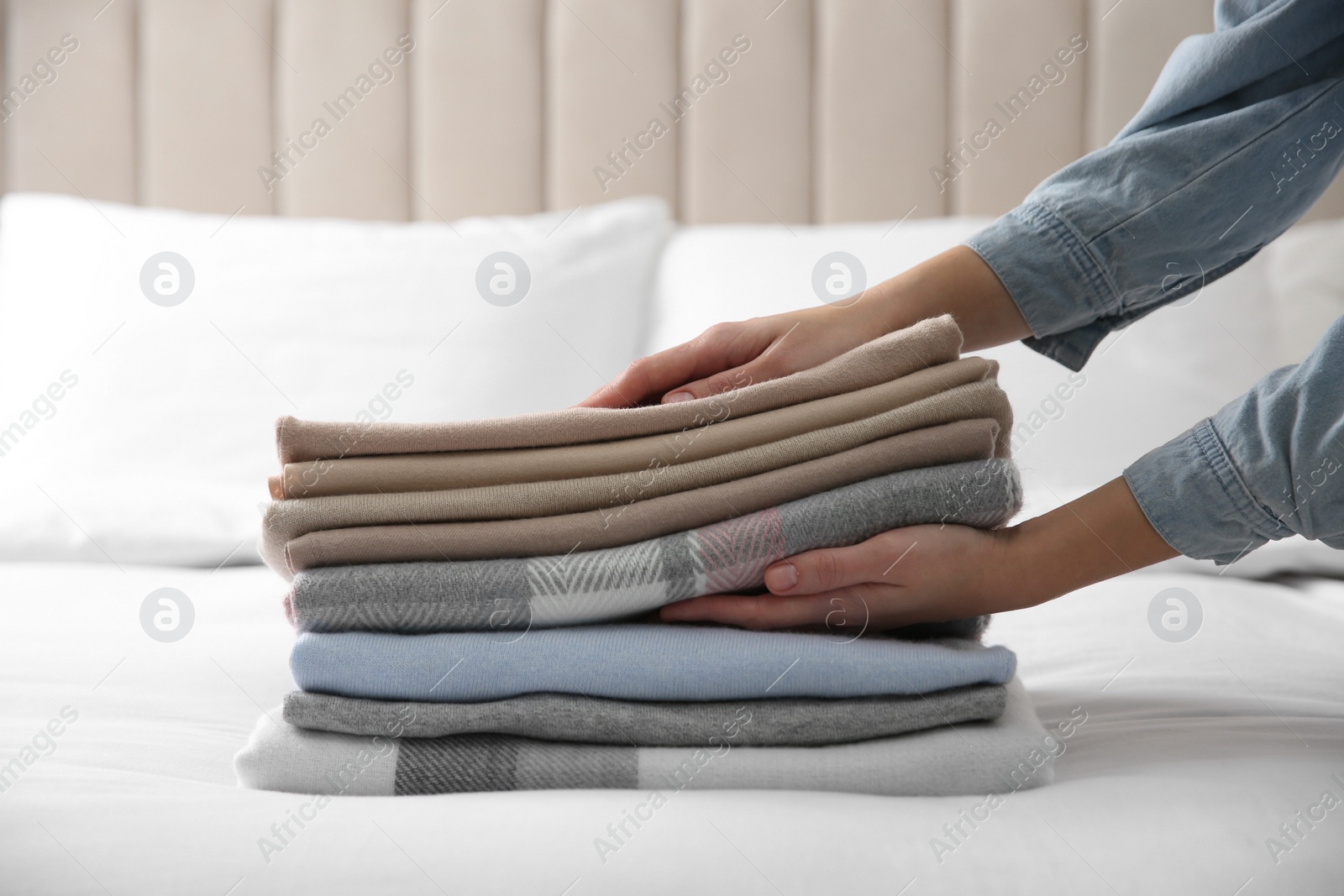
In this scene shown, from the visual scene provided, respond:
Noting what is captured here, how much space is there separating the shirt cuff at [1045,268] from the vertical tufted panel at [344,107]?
1209 millimetres

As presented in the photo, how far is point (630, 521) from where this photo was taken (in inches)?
19.9

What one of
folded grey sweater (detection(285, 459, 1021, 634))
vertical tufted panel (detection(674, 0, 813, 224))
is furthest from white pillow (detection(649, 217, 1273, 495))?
folded grey sweater (detection(285, 459, 1021, 634))

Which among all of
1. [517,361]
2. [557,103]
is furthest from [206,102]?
[517,361]

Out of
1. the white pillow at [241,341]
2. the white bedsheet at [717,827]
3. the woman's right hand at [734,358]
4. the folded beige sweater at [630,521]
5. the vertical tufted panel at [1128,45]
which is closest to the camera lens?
the white bedsheet at [717,827]

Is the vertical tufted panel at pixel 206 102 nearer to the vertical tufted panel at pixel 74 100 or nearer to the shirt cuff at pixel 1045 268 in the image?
the vertical tufted panel at pixel 74 100

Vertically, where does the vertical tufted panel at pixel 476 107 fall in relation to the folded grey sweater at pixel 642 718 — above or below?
above

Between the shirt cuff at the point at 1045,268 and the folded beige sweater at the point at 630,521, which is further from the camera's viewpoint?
the shirt cuff at the point at 1045,268

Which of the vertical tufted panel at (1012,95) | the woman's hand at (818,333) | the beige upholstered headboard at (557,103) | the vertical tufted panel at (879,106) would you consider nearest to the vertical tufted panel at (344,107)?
the beige upholstered headboard at (557,103)

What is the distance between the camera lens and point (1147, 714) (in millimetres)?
589

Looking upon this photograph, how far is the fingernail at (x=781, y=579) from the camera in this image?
0.50 m

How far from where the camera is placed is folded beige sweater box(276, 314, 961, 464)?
1.64ft

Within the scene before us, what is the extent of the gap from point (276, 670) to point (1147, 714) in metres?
0.60

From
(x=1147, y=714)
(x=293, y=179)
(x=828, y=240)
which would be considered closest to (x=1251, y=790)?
(x=1147, y=714)

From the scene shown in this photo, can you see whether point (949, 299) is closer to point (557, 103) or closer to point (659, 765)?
point (659, 765)
